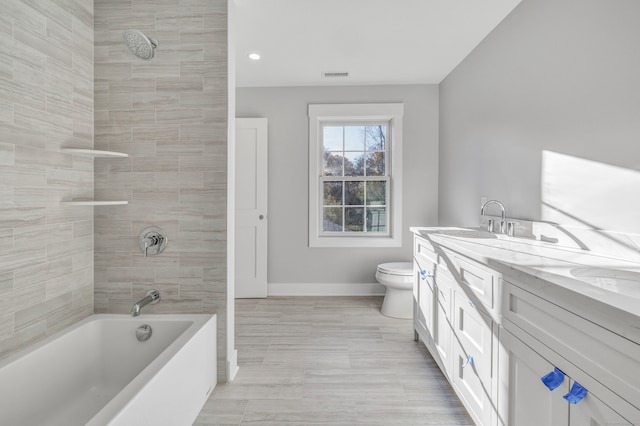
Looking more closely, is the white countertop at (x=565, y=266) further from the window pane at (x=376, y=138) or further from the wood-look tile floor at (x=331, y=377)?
the window pane at (x=376, y=138)

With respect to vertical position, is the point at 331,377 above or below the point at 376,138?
below

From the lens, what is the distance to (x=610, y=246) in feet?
5.02

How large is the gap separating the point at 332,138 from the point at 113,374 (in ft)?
9.88

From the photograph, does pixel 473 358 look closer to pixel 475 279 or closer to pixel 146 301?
pixel 475 279

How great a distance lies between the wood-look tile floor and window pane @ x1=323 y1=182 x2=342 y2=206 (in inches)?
52.1

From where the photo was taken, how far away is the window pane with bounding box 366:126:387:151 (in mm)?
3855

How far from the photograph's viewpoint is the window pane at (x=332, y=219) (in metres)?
3.88

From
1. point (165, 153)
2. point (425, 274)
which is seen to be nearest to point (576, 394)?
point (425, 274)

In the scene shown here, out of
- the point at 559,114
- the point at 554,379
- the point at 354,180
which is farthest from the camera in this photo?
the point at 354,180

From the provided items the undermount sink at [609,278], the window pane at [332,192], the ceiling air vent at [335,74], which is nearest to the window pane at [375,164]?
the window pane at [332,192]

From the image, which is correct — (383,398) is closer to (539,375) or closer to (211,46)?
(539,375)

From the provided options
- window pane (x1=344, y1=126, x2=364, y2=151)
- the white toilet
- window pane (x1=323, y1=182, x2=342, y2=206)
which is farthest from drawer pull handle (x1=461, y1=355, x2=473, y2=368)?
window pane (x1=344, y1=126, x2=364, y2=151)

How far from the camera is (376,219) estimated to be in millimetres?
3873

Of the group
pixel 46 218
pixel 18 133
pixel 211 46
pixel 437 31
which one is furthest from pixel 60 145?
pixel 437 31
